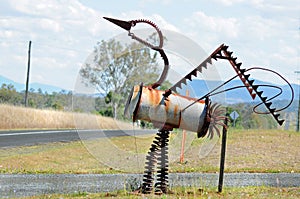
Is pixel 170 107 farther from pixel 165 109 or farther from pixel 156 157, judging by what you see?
pixel 156 157

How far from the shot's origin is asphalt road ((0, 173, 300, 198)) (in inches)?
441

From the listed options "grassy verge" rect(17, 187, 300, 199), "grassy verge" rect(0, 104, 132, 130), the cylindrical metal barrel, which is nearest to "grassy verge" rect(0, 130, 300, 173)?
"grassy verge" rect(17, 187, 300, 199)

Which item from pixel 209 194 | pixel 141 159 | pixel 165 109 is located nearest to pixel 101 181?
pixel 141 159

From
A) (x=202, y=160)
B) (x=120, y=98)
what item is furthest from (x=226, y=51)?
(x=202, y=160)

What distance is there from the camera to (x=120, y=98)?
424 inches

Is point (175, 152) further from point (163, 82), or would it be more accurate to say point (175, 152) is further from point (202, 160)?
point (202, 160)

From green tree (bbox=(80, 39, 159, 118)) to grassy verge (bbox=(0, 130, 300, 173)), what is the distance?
1.02 m

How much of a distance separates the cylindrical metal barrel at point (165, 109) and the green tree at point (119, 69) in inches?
24.3

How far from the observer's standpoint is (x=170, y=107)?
982 centimetres

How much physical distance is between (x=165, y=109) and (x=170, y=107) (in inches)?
3.3

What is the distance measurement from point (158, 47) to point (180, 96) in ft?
2.69

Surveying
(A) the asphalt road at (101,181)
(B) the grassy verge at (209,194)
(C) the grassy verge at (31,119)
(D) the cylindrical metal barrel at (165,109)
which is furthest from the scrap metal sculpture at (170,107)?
(C) the grassy verge at (31,119)

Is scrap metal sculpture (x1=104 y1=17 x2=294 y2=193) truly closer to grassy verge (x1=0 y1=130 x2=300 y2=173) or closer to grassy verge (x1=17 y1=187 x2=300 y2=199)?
grassy verge (x1=17 y1=187 x2=300 y2=199)

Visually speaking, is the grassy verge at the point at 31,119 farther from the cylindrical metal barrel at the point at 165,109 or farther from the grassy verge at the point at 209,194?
the cylindrical metal barrel at the point at 165,109
